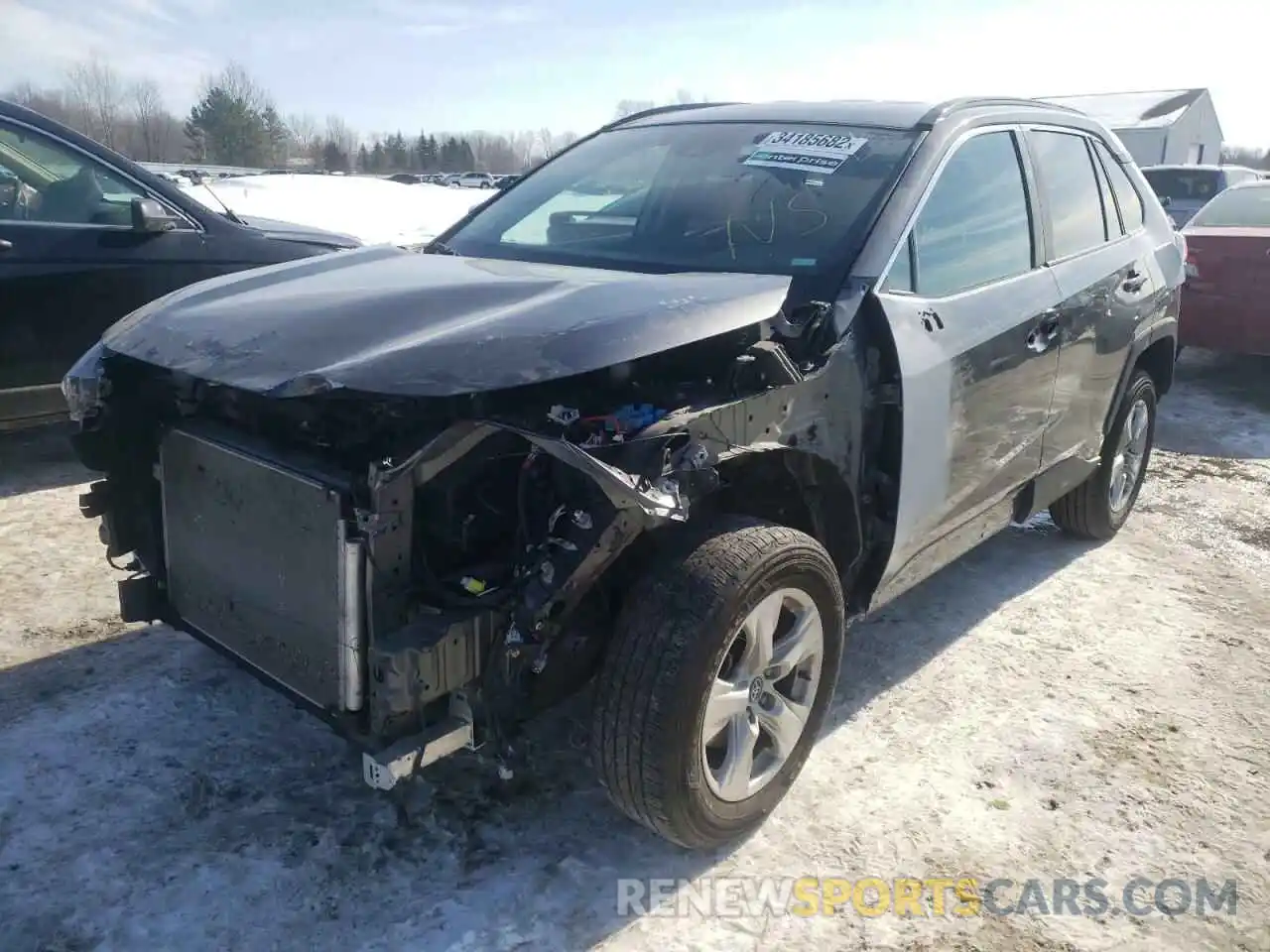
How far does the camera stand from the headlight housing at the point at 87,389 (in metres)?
2.85

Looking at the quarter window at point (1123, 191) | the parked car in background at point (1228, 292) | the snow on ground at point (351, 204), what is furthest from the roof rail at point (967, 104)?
the snow on ground at point (351, 204)

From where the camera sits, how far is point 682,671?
2.34 meters

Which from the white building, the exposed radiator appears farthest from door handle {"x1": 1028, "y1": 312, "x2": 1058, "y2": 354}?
the white building

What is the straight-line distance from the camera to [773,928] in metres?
2.44

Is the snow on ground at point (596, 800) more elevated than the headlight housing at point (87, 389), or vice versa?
the headlight housing at point (87, 389)

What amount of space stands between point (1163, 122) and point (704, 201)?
43412 mm

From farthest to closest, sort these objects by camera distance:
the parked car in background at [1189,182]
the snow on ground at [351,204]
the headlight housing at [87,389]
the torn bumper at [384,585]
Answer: the snow on ground at [351,204] < the parked car in background at [1189,182] < the headlight housing at [87,389] < the torn bumper at [384,585]

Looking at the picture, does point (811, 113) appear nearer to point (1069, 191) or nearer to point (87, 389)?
point (1069, 191)

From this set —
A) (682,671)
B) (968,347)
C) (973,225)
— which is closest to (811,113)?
(973,225)

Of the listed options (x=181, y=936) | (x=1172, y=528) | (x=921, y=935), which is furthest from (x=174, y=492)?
(x=1172, y=528)

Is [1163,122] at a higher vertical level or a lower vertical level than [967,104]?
higher

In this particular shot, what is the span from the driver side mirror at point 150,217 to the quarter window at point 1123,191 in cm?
450

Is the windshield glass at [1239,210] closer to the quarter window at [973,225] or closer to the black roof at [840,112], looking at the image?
the black roof at [840,112]

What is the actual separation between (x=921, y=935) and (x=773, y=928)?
347 millimetres
